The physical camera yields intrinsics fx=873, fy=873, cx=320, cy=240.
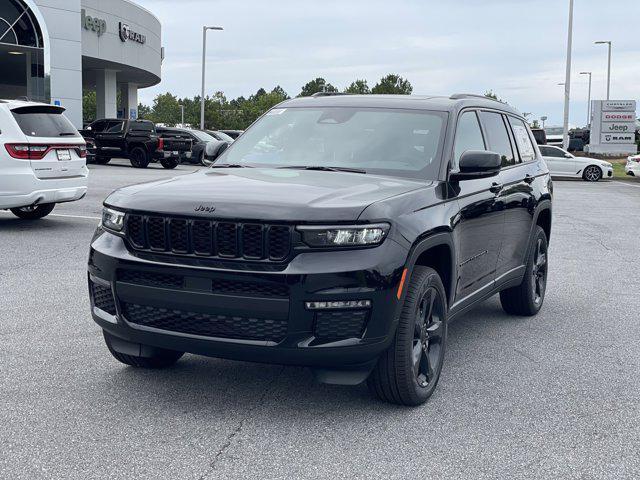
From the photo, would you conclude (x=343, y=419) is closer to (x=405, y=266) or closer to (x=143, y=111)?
(x=405, y=266)

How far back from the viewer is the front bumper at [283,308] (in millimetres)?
4191

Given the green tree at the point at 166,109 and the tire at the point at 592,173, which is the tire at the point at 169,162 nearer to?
the tire at the point at 592,173

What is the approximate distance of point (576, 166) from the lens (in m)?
34.2

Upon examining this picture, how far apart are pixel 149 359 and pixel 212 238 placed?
4.20ft

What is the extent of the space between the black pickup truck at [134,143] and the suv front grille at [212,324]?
92.2ft

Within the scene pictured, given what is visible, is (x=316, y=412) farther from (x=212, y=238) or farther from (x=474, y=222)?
(x=474, y=222)

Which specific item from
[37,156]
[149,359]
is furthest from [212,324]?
[37,156]

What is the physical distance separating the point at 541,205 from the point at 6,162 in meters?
7.67

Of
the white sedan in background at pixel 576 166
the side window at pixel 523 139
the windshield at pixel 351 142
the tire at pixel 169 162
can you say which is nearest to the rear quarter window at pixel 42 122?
the windshield at pixel 351 142

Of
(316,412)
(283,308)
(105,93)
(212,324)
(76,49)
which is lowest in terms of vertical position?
(316,412)

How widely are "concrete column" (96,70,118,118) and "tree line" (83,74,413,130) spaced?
109 ft

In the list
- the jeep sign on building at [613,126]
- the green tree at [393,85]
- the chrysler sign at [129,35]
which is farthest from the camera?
the green tree at [393,85]

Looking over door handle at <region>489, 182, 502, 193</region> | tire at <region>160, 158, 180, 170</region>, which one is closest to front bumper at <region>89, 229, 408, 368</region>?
door handle at <region>489, 182, 502, 193</region>

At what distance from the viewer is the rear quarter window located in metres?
12.1
